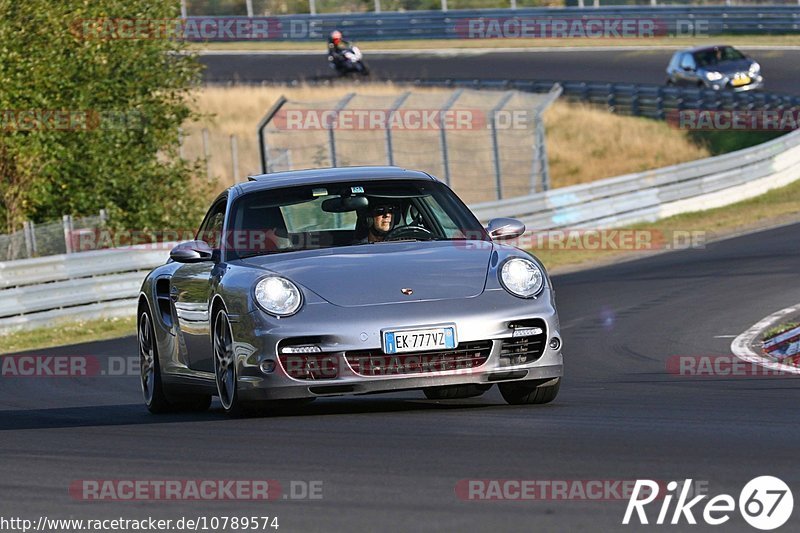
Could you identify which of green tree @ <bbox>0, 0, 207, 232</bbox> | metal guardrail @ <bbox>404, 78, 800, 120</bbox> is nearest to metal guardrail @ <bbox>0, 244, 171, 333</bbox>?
green tree @ <bbox>0, 0, 207, 232</bbox>

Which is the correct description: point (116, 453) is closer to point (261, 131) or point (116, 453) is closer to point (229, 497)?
point (229, 497)

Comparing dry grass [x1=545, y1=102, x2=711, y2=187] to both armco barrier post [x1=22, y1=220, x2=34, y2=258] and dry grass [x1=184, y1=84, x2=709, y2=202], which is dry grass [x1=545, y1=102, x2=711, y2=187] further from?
armco barrier post [x1=22, y1=220, x2=34, y2=258]

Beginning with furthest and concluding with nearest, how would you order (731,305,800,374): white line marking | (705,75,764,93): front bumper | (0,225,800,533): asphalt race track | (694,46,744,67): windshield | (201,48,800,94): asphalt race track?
(201,48,800,94): asphalt race track < (694,46,744,67): windshield < (705,75,764,93): front bumper < (731,305,800,374): white line marking < (0,225,800,533): asphalt race track

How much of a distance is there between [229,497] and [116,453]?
59.9 inches

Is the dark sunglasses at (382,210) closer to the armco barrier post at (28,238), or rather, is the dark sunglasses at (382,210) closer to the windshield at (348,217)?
the windshield at (348,217)

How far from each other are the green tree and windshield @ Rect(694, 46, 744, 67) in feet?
57.5

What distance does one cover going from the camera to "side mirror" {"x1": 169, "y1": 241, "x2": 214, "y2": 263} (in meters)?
8.73

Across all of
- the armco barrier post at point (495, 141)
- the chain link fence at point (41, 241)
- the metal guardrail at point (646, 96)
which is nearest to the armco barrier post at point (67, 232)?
the chain link fence at point (41, 241)

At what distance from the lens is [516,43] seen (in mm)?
54656

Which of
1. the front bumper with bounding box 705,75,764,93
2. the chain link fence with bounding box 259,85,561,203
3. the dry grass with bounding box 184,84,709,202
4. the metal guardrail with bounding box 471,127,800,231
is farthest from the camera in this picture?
the front bumper with bounding box 705,75,764,93

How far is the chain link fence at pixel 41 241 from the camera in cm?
2059

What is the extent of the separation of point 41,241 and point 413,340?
14107 millimetres

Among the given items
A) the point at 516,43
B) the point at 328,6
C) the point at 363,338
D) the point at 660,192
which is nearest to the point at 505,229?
the point at 363,338

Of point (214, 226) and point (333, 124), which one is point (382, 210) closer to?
point (214, 226)
